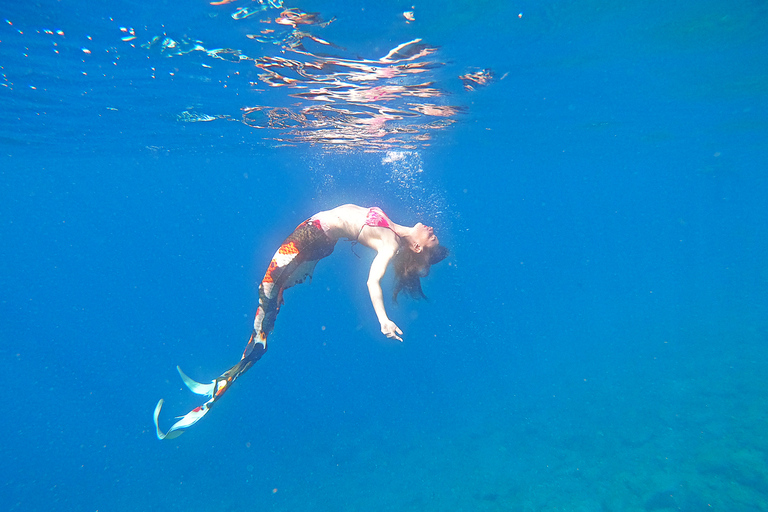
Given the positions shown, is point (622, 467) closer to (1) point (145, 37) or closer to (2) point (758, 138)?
(1) point (145, 37)

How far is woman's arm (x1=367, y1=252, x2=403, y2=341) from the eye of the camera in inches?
178

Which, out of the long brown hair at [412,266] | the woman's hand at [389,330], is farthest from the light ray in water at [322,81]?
the woman's hand at [389,330]

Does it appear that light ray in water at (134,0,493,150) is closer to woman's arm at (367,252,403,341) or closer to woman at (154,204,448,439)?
woman at (154,204,448,439)

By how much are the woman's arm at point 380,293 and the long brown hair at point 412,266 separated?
81 cm

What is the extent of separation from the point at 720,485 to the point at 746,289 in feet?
125

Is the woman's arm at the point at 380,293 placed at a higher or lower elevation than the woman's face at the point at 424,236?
lower

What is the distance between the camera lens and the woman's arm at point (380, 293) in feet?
14.8

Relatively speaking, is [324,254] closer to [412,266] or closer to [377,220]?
[377,220]

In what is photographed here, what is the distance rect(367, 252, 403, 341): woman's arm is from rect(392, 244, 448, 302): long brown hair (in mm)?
806

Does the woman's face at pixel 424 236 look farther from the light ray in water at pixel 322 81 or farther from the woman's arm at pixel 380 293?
the light ray in water at pixel 322 81

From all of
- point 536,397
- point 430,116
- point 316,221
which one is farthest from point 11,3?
point 536,397

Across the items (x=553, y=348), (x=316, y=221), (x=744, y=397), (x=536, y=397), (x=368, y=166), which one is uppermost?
(x=368, y=166)

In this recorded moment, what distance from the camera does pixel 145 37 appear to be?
773 centimetres

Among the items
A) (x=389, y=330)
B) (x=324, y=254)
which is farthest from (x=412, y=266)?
(x=389, y=330)
